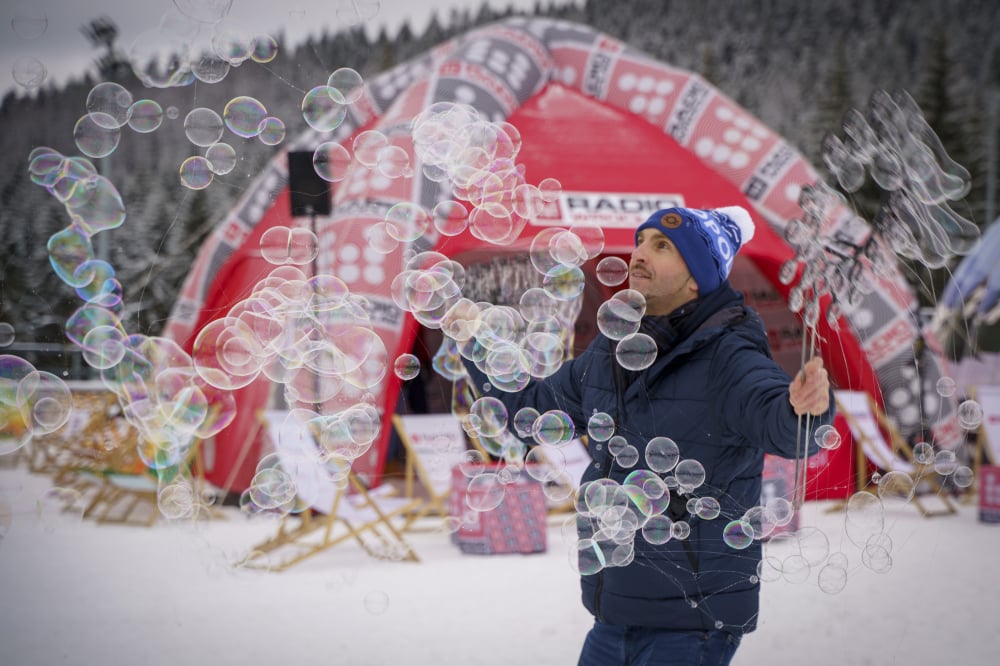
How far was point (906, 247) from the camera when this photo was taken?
2.24m

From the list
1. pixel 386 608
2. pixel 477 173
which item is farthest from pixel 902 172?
pixel 386 608

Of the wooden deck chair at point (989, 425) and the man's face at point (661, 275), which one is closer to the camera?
the man's face at point (661, 275)

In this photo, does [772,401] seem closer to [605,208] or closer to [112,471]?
[605,208]

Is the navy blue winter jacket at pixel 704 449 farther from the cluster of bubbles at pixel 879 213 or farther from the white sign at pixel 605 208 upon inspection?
the white sign at pixel 605 208

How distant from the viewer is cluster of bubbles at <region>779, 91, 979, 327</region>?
2029 mm

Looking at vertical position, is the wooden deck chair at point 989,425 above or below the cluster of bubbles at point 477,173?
below

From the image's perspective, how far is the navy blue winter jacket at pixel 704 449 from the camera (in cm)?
174

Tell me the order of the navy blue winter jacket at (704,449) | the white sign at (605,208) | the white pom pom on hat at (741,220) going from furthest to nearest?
the white sign at (605,208) → the white pom pom on hat at (741,220) → the navy blue winter jacket at (704,449)

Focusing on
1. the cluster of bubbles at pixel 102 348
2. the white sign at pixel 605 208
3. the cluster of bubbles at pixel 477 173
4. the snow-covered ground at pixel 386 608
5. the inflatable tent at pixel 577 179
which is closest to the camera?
the cluster of bubbles at pixel 477 173

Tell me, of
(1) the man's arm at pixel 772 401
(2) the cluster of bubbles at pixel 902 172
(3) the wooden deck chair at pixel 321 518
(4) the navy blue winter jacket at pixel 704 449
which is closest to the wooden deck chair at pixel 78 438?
(3) the wooden deck chair at pixel 321 518

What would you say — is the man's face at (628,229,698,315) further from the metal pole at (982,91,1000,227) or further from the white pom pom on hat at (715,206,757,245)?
the metal pole at (982,91,1000,227)

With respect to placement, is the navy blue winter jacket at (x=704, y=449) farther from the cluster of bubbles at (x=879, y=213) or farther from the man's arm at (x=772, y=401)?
the cluster of bubbles at (x=879, y=213)

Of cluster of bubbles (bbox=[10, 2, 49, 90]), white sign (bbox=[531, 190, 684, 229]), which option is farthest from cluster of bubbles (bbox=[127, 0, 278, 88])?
white sign (bbox=[531, 190, 684, 229])

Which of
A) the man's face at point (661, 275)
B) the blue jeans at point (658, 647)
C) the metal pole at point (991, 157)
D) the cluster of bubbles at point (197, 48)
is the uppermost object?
the metal pole at point (991, 157)
